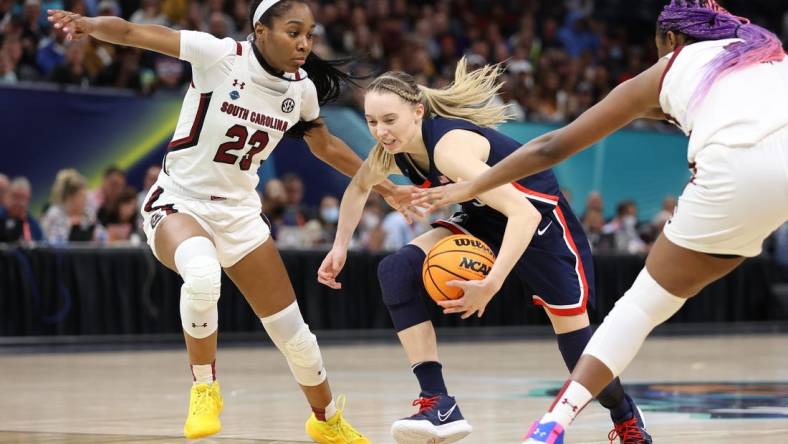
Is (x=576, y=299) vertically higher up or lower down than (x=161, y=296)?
higher up

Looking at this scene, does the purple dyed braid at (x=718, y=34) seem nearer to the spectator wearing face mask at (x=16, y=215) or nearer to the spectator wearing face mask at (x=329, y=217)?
the spectator wearing face mask at (x=16, y=215)

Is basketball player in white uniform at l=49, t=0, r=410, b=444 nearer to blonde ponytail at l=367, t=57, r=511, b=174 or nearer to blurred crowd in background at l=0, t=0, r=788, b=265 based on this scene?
blonde ponytail at l=367, t=57, r=511, b=174

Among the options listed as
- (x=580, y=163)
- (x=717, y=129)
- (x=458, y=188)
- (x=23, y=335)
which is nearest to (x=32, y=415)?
(x=458, y=188)

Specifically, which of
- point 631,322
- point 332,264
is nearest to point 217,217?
point 332,264

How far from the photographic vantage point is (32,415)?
23.0 feet

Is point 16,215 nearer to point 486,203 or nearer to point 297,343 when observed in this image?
point 297,343

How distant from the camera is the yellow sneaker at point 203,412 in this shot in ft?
17.4

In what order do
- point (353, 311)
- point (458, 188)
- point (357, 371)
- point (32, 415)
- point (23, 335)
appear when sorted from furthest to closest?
point (353, 311), point (23, 335), point (357, 371), point (32, 415), point (458, 188)

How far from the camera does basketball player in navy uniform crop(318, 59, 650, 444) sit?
525cm

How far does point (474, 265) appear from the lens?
5219 mm

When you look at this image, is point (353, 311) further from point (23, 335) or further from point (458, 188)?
point (458, 188)

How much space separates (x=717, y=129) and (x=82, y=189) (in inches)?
352

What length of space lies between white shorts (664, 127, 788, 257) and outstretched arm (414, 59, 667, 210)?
0.28 m

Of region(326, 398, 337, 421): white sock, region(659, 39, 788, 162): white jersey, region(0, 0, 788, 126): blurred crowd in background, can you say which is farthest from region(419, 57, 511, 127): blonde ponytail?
region(0, 0, 788, 126): blurred crowd in background
